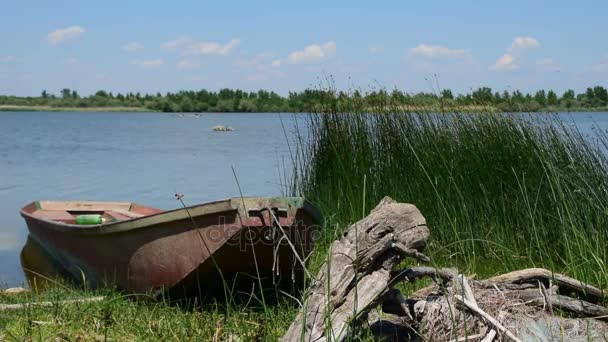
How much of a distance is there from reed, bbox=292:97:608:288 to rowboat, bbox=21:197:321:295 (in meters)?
0.50

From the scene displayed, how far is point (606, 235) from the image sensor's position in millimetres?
5887

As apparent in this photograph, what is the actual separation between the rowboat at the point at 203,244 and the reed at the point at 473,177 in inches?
19.8

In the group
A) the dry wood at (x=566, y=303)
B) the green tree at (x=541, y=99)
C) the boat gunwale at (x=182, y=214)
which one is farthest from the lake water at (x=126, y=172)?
the dry wood at (x=566, y=303)

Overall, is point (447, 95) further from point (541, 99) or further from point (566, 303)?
point (566, 303)

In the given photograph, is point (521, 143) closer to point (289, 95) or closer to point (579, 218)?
point (579, 218)

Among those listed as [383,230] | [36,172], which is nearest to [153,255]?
[383,230]

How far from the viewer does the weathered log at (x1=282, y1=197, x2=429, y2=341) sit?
327cm

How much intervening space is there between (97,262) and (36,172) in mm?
16790

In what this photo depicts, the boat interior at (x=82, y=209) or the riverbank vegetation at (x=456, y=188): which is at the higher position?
the riverbank vegetation at (x=456, y=188)

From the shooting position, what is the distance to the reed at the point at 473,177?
6.18 metres

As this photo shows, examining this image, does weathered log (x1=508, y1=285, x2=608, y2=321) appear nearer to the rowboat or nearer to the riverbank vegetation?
the riverbank vegetation

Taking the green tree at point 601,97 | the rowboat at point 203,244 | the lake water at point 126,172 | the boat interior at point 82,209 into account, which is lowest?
the lake water at point 126,172

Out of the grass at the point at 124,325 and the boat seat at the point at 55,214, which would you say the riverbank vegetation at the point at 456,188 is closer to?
the grass at the point at 124,325

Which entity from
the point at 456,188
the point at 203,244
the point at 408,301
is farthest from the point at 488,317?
the point at 456,188
